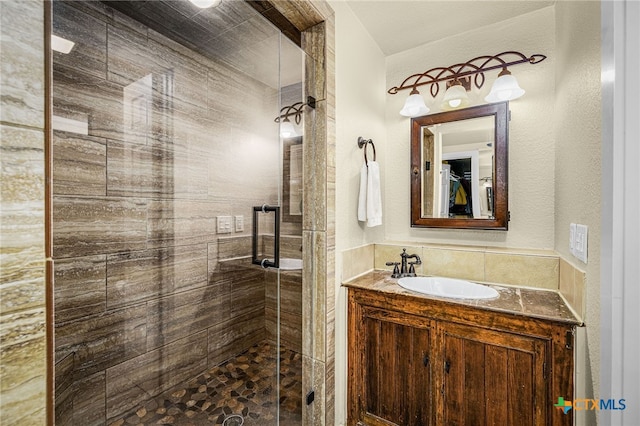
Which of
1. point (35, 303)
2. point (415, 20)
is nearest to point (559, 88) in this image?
point (415, 20)

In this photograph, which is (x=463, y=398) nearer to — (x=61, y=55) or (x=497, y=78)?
(x=497, y=78)

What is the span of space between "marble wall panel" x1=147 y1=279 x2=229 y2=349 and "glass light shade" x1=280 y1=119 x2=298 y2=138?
1.01 metres

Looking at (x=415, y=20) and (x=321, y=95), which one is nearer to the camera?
(x=321, y=95)

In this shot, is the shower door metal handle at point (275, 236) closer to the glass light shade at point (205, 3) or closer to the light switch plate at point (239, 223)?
the light switch plate at point (239, 223)

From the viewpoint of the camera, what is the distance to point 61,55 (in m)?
1.05

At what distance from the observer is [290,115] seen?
5.17 ft

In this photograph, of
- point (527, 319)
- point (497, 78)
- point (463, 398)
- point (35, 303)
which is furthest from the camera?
point (497, 78)

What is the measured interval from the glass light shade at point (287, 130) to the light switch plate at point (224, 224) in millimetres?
627

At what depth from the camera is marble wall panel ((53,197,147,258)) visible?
1240 mm

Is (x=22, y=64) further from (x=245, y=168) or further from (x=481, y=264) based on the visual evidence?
(x=481, y=264)

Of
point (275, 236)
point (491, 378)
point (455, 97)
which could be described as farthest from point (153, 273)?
point (455, 97)

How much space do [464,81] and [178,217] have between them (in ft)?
6.85

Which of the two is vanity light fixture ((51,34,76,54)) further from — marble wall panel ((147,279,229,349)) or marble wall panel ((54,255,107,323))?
marble wall panel ((147,279,229,349))

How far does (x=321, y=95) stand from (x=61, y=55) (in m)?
1.11
